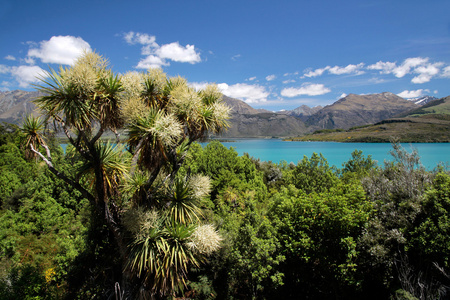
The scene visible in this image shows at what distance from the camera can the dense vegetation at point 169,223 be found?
5.00 metres

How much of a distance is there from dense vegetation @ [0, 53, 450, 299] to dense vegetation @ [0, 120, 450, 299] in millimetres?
51

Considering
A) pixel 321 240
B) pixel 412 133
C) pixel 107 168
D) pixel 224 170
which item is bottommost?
pixel 321 240

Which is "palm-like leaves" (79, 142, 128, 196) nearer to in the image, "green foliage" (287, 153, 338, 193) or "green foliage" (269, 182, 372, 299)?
"green foliage" (269, 182, 372, 299)

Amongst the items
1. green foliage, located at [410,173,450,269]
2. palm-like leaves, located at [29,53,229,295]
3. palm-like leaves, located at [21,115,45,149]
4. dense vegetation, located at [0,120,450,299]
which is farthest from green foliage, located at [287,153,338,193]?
palm-like leaves, located at [21,115,45,149]

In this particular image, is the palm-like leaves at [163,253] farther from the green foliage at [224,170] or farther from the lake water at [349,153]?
the lake water at [349,153]

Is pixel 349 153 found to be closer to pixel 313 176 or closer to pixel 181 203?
pixel 313 176

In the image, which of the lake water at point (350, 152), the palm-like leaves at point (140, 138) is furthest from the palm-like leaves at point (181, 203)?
the lake water at point (350, 152)

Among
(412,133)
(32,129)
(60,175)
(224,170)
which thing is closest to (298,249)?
(60,175)

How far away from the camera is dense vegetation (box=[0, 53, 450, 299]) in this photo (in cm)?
500

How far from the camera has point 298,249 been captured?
359 inches

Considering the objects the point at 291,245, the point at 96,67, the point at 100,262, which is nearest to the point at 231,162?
the point at 291,245

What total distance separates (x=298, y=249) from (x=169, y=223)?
6094mm

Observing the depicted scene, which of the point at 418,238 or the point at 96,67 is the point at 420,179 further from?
the point at 96,67

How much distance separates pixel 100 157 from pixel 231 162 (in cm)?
1462
